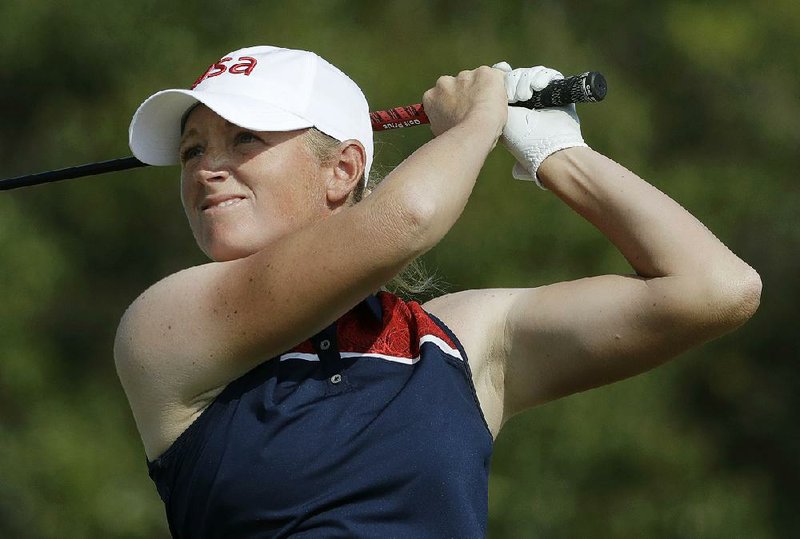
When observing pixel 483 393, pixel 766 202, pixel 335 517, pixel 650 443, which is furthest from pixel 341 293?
pixel 766 202

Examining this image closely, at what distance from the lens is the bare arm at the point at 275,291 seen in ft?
8.59

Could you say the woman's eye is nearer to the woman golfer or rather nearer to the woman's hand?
the woman golfer

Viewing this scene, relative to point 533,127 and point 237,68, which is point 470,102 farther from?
point 237,68

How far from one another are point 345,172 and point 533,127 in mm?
416

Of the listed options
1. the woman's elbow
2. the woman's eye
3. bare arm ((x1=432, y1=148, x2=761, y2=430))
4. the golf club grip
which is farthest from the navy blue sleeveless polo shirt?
the golf club grip

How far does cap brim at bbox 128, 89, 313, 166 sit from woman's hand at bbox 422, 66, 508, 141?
1.02 feet

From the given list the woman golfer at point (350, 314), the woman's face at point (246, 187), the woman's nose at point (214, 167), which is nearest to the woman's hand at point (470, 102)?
the woman golfer at point (350, 314)

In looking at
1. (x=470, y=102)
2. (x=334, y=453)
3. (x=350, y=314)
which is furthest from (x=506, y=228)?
(x=334, y=453)

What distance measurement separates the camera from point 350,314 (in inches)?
113

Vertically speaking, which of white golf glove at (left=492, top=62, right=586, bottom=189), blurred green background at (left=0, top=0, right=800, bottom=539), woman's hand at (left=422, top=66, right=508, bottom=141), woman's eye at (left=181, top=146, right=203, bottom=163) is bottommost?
blurred green background at (left=0, top=0, right=800, bottom=539)

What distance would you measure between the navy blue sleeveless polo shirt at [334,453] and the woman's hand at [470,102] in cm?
46

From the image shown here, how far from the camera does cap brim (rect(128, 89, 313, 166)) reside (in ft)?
9.36

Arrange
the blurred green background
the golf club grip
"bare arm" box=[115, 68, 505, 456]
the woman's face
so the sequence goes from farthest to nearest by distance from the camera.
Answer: the blurred green background
the golf club grip
the woman's face
"bare arm" box=[115, 68, 505, 456]

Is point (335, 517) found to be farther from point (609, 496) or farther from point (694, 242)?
point (609, 496)
